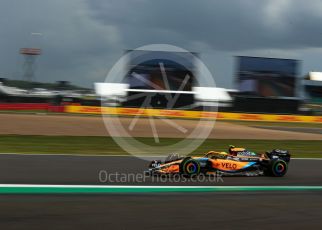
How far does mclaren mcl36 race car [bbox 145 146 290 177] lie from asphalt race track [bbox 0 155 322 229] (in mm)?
293

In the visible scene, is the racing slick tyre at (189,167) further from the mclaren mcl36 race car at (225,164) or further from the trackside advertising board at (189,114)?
the trackside advertising board at (189,114)

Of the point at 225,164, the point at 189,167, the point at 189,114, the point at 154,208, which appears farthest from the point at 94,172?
the point at 189,114

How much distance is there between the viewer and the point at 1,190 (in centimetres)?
625

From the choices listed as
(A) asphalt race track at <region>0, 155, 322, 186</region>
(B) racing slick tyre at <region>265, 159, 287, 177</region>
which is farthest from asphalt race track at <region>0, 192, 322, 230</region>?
(B) racing slick tyre at <region>265, 159, 287, 177</region>

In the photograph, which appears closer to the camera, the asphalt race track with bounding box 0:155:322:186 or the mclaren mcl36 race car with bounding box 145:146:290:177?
the asphalt race track with bounding box 0:155:322:186

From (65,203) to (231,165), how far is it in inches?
148

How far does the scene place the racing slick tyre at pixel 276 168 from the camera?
28.5 ft

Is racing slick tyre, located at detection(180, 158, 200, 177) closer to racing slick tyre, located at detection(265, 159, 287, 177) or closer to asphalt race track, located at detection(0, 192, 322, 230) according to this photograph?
asphalt race track, located at detection(0, 192, 322, 230)

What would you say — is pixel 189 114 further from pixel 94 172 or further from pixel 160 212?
pixel 160 212

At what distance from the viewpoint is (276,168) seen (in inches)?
343

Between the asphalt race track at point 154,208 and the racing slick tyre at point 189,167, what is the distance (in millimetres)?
415

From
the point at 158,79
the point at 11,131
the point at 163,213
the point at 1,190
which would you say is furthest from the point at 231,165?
the point at 158,79

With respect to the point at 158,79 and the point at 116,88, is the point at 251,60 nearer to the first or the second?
the point at 158,79

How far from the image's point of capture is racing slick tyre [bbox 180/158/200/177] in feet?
26.1
